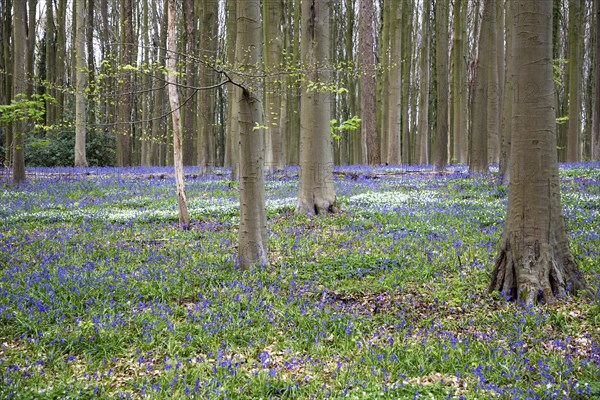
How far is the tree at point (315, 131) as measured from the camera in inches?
471

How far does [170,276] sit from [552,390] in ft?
17.7

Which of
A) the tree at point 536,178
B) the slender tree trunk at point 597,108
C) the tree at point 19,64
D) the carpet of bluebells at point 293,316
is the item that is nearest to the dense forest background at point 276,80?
the tree at point 19,64

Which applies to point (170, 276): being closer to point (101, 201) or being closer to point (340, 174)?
point (101, 201)

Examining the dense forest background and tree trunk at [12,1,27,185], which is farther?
tree trunk at [12,1,27,185]

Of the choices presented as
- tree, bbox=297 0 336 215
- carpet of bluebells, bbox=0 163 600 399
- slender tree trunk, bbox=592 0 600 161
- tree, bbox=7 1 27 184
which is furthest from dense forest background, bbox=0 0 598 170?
carpet of bluebells, bbox=0 163 600 399

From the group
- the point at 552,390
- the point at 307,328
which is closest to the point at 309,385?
the point at 307,328

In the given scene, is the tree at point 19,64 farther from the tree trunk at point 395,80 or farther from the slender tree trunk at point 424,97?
the slender tree trunk at point 424,97

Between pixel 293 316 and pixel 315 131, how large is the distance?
280 inches

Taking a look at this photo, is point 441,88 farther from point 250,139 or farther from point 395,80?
point 250,139

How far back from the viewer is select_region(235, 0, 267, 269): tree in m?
7.68

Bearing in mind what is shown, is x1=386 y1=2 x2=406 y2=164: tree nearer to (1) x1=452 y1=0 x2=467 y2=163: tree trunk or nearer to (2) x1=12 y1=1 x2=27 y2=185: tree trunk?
(1) x1=452 y1=0 x2=467 y2=163: tree trunk

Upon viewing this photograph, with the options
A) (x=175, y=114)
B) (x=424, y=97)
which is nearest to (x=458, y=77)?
(x=424, y=97)

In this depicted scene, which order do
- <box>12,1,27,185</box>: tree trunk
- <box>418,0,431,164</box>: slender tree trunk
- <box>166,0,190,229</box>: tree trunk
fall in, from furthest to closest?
<box>418,0,431,164</box>: slender tree trunk, <box>12,1,27,185</box>: tree trunk, <box>166,0,190,229</box>: tree trunk

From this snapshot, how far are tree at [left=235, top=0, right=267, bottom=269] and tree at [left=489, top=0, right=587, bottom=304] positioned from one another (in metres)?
3.81
